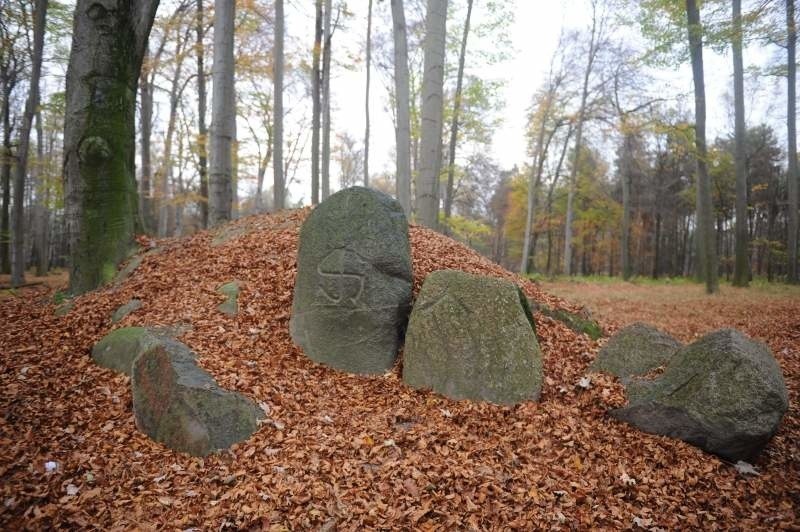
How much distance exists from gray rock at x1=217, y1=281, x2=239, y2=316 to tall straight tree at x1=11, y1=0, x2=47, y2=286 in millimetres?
9203

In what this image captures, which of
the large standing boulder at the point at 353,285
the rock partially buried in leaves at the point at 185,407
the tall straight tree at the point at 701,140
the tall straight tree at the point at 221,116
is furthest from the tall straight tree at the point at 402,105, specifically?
the rock partially buried in leaves at the point at 185,407

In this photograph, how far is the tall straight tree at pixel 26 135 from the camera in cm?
1075

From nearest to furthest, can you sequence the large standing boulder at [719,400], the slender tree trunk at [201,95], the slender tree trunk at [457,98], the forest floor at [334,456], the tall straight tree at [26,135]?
the forest floor at [334,456] → the large standing boulder at [719,400] → the tall straight tree at [26,135] → the slender tree trunk at [201,95] → the slender tree trunk at [457,98]

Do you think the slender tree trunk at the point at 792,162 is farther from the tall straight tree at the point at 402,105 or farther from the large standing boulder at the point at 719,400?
the large standing boulder at the point at 719,400

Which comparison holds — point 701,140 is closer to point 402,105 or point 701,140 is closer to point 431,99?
point 431,99

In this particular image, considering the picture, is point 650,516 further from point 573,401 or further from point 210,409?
point 210,409

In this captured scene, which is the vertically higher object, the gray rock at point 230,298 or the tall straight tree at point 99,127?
the tall straight tree at point 99,127

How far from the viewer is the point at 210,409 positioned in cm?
373

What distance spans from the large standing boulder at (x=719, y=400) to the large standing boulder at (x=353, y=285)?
2.71 m

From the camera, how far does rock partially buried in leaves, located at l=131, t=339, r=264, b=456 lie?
3592mm

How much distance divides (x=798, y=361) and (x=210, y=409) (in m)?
7.33

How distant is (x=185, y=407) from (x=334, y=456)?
134 centimetres

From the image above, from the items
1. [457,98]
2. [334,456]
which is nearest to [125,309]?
[334,456]

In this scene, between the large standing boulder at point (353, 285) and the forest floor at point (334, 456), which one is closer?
the forest floor at point (334, 456)
